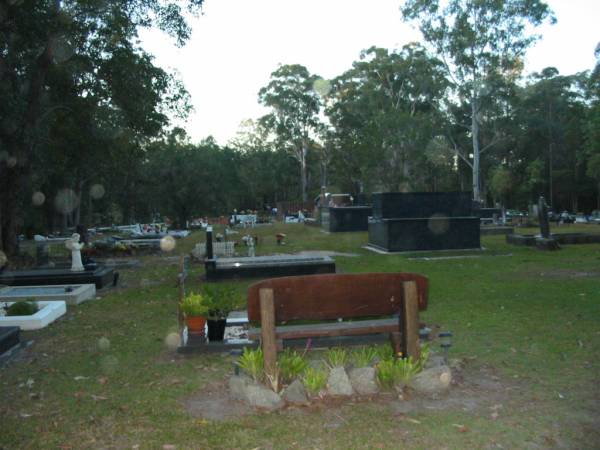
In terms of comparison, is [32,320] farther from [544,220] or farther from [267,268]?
[544,220]

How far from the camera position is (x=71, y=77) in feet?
66.1

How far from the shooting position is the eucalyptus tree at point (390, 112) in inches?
1923

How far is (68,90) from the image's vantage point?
20.8m

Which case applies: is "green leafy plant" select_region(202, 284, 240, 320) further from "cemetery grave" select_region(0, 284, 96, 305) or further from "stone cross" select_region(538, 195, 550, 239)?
"stone cross" select_region(538, 195, 550, 239)

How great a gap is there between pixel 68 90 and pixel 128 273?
8.17 metres

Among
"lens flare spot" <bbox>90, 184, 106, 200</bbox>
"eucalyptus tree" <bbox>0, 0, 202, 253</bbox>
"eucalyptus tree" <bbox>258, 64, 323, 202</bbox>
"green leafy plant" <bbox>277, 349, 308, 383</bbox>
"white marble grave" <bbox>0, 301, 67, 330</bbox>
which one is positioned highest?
"eucalyptus tree" <bbox>258, 64, 323, 202</bbox>

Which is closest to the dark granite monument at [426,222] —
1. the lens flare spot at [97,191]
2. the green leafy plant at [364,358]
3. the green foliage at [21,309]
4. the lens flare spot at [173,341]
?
the green foliage at [21,309]

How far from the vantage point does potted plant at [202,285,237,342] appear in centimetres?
688

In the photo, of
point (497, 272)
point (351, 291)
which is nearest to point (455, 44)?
point (497, 272)

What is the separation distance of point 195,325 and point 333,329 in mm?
2157

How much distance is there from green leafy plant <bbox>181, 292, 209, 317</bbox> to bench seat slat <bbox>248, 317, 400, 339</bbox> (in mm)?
1272

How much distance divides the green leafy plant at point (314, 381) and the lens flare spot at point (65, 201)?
37.2 meters

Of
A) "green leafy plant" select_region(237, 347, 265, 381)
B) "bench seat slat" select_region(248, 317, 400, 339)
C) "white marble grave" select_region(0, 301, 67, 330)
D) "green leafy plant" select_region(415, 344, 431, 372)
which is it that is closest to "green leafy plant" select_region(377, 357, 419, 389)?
"green leafy plant" select_region(415, 344, 431, 372)

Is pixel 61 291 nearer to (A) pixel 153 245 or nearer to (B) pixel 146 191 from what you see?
(A) pixel 153 245
